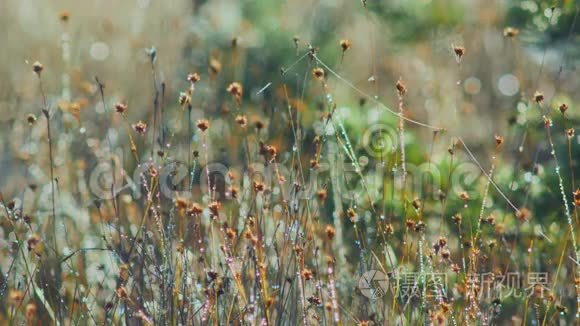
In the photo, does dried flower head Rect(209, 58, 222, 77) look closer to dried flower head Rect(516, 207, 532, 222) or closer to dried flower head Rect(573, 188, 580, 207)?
dried flower head Rect(516, 207, 532, 222)

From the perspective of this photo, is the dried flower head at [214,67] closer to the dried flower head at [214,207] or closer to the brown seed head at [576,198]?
the dried flower head at [214,207]

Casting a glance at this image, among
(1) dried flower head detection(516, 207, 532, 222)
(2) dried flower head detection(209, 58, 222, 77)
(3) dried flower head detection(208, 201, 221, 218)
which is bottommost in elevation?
(3) dried flower head detection(208, 201, 221, 218)

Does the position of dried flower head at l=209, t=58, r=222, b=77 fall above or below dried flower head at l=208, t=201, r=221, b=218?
above

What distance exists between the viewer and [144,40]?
18.8 feet

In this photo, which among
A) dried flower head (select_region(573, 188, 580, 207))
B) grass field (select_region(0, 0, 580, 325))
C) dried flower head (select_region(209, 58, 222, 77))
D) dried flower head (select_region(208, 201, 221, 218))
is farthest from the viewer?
dried flower head (select_region(209, 58, 222, 77))

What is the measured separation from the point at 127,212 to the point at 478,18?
2.40m

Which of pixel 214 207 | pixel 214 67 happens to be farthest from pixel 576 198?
pixel 214 67

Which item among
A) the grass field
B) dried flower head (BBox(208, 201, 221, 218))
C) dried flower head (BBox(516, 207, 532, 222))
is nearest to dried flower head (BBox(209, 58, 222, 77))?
the grass field

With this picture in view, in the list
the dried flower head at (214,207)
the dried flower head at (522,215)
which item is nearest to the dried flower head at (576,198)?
the dried flower head at (522,215)

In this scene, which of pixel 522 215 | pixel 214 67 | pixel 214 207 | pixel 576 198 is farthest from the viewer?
pixel 214 67

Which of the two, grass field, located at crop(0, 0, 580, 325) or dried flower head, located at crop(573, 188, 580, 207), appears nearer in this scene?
dried flower head, located at crop(573, 188, 580, 207)

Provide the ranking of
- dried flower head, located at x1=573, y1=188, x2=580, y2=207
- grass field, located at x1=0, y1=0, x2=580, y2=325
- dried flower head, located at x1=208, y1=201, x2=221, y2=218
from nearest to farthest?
dried flower head, located at x1=208, y1=201, x2=221, y2=218 → dried flower head, located at x1=573, y1=188, x2=580, y2=207 → grass field, located at x1=0, y1=0, x2=580, y2=325

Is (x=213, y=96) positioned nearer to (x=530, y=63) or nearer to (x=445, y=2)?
(x=445, y=2)

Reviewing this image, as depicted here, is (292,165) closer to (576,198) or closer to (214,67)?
(576,198)
